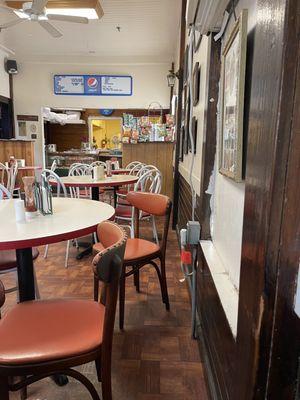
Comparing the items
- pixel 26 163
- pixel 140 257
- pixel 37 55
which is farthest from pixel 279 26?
pixel 37 55

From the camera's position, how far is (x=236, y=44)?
952mm

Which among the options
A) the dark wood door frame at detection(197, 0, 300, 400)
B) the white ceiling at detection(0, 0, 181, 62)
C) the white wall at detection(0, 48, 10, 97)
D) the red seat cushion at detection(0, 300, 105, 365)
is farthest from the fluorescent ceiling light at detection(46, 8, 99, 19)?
the dark wood door frame at detection(197, 0, 300, 400)

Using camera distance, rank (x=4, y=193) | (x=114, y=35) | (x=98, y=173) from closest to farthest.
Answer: (x=4, y=193)
(x=98, y=173)
(x=114, y=35)

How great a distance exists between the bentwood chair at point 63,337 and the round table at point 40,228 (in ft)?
0.68

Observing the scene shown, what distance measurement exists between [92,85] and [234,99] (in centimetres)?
692

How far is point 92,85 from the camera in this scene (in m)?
7.19

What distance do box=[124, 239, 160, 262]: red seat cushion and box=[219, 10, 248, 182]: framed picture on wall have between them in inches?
33.1

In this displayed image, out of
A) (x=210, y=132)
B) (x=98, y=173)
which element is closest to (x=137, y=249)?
(x=210, y=132)

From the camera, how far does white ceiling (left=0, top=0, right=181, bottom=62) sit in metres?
4.62

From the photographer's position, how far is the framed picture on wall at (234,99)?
2.94 feet

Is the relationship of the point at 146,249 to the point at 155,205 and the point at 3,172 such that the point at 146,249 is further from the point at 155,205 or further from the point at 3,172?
the point at 3,172

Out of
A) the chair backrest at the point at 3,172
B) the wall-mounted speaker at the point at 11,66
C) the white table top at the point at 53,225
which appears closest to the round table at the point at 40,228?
the white table top at the point at 53,225

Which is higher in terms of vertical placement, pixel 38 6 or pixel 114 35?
pixel 114 35

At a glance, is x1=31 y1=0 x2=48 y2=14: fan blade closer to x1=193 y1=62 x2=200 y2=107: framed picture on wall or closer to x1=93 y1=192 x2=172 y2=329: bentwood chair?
x1=193 y1=62 x2=200 y2=107: framed picture on wall
